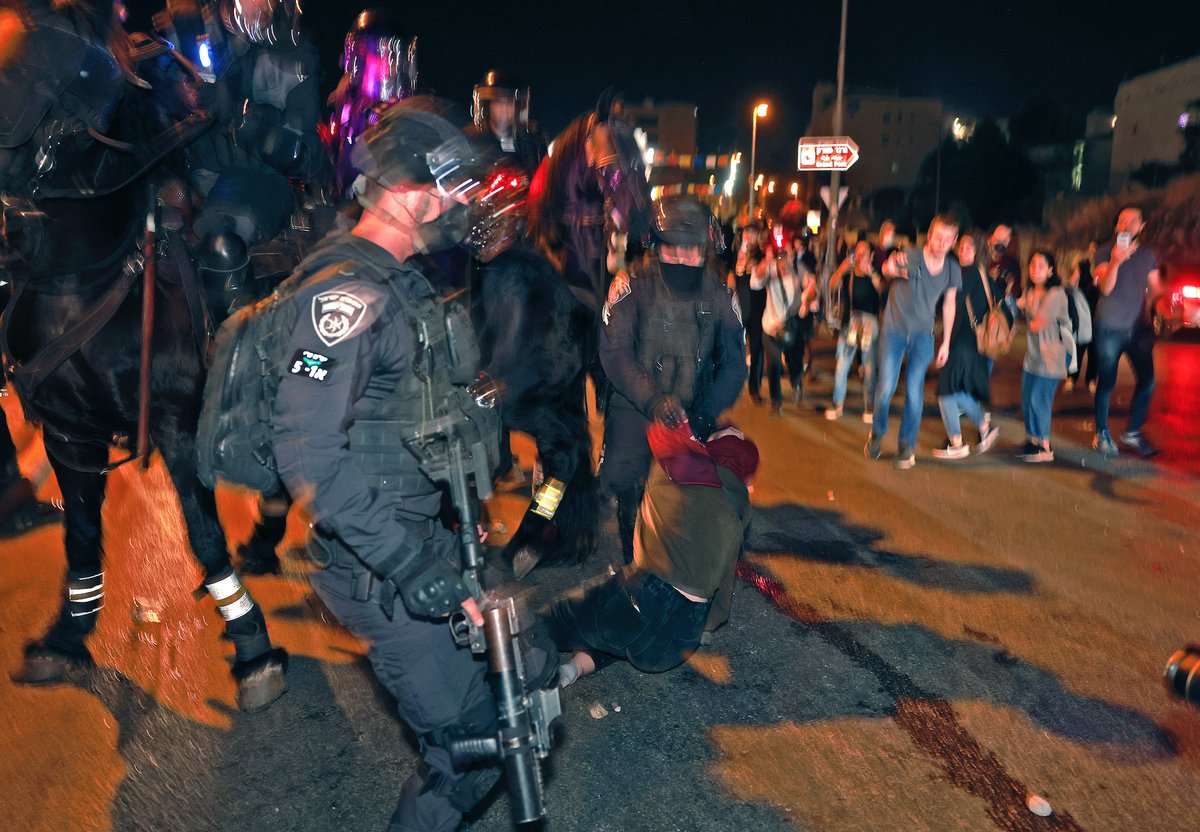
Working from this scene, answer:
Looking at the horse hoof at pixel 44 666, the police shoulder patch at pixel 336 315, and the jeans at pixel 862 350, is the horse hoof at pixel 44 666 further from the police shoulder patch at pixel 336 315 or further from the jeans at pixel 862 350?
the jeans at pixel 862 350

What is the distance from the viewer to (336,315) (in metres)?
2.12

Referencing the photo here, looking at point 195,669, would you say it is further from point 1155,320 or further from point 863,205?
point 863,205

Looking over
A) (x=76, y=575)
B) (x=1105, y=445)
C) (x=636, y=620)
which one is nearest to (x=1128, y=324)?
(x=1105, y=445)

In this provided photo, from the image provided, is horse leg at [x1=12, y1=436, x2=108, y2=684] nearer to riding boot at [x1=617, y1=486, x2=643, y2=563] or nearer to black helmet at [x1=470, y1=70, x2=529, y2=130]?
riding boot at [x1=617, y1=486, x2=643, y2=563]

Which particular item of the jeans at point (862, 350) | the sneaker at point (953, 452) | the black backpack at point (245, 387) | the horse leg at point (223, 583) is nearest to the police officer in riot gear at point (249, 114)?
the horse leg at point (223, 583)

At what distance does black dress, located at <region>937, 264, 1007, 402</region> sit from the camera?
7.41 meters

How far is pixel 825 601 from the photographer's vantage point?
471 cm

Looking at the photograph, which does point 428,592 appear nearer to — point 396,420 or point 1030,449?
point 396,420

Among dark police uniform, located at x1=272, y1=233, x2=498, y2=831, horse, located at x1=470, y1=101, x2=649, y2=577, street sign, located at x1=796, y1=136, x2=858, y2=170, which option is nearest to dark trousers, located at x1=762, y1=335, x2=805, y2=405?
horse, located at x1=470, y1=101, x2=649, y2=577

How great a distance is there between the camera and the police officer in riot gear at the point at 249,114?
409 centimetres

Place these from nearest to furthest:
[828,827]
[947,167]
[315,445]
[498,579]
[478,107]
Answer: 1. [315,445]
2. [498,579]
3. [828,827]
4. [478,107]
5. [947,167]

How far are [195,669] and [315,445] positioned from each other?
243cm

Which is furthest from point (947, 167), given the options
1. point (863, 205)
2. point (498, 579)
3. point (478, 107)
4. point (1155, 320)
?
point (498, 579)

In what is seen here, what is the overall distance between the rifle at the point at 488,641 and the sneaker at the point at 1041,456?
21.2ft
